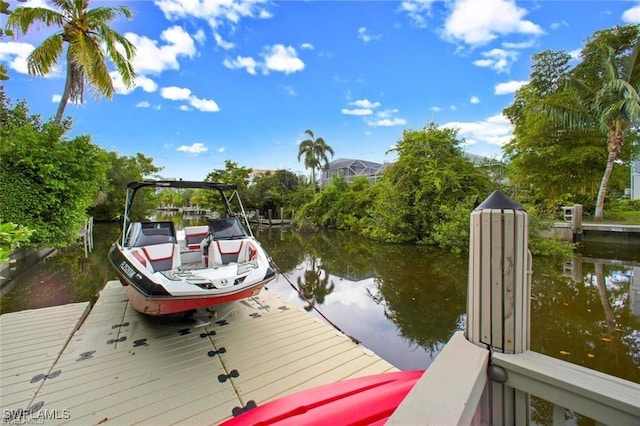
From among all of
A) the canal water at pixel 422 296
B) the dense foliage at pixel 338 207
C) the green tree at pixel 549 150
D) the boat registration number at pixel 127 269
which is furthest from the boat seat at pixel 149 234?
the green tree at pixel 549 150

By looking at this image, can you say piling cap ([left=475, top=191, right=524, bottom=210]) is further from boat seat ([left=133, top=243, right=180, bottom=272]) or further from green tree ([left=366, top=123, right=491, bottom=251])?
green tree ([left=366, top=123, right=491, bottom=251])

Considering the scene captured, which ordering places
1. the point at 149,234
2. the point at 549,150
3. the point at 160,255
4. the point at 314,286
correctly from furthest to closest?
the point at 549,150 → the point at 314,286 → the point at 149,234 → the point at 160,255

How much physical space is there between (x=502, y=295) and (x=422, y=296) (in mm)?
4586

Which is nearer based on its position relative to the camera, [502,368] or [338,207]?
[502,368]

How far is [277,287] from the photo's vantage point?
600 centimetres

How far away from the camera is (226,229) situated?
14.2ft

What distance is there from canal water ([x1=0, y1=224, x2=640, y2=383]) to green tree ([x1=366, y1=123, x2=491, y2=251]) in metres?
2.18

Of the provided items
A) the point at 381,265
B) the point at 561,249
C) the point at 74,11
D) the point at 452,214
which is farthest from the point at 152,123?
the point at 561,249

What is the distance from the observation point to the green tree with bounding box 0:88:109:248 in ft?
16.6

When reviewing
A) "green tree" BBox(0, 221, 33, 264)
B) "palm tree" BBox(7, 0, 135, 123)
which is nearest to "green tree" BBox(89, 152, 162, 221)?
"palm tree" BBox(7, 0, 135, 123)

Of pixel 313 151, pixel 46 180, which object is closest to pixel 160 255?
pixel 46 180

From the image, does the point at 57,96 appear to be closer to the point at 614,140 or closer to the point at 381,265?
the point at 381,265

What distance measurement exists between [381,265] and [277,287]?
11.2 ft

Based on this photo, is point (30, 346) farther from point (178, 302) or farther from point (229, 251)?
point (229, 251)
